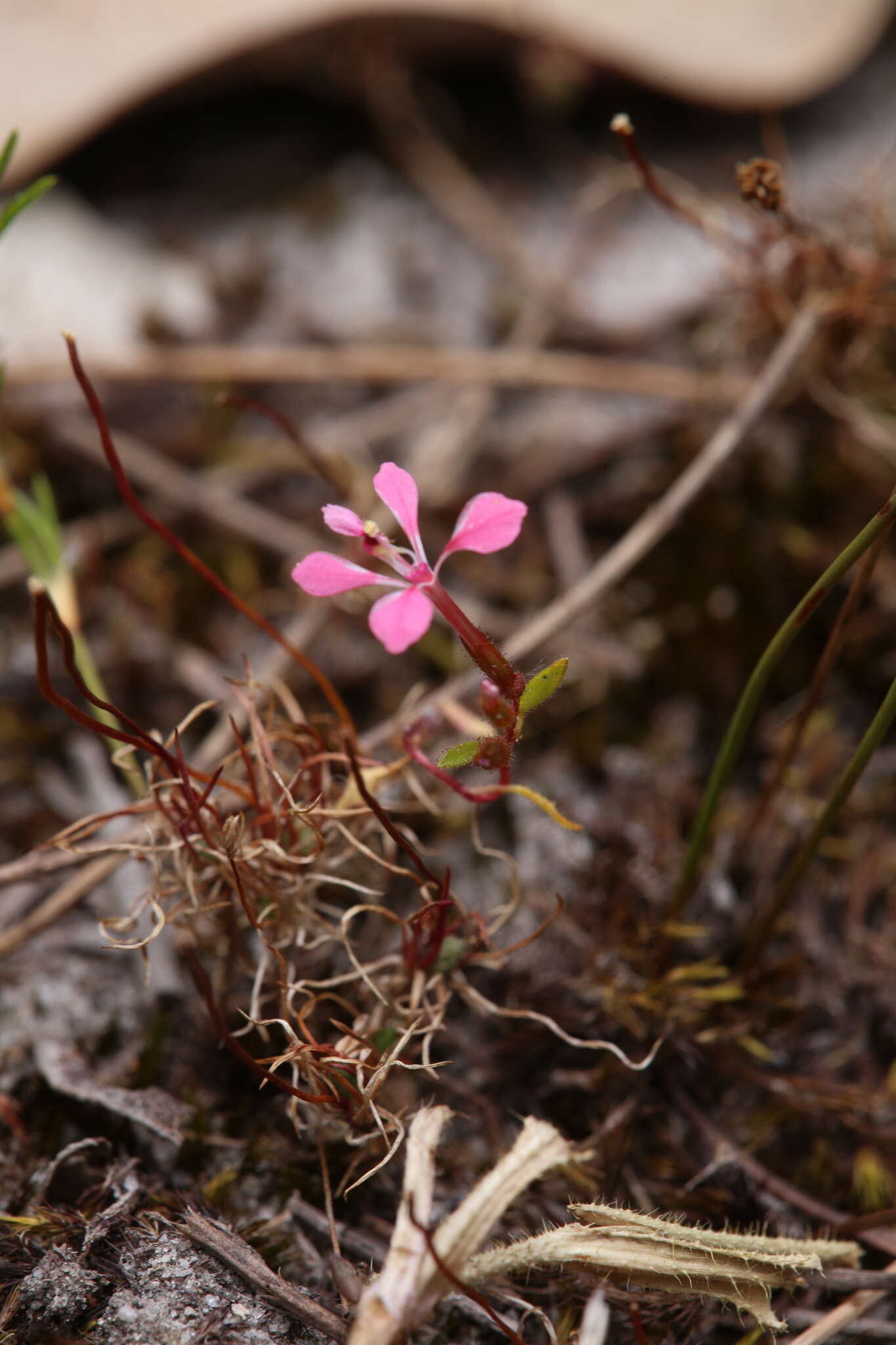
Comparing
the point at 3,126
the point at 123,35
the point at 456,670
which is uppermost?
the point at 123,35

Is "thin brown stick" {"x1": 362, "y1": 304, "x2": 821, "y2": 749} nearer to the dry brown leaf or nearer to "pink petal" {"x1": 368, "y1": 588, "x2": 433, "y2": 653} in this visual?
"pink petal" {"x1": 368, "y1": 588, "x2": 433, "y2": 653}

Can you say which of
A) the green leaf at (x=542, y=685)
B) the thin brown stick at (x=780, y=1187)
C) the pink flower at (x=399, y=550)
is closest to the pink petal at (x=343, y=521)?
the pink flower at (x=399, y=550)

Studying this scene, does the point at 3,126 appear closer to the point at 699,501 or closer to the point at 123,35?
the point at 123,35

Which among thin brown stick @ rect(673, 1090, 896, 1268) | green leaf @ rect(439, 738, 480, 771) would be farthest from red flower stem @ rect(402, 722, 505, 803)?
thin brown stick @ rect(673, 1090, 896, 1268)

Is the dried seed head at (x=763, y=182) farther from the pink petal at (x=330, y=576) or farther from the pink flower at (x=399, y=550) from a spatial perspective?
the pink petal at (x=330, y=576)

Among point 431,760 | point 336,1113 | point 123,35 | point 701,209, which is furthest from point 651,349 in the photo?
point 336,1113

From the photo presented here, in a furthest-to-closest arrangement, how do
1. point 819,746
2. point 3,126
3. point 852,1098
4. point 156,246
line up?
point 156,246, point 3,126, point 819,746, point 852,1098
